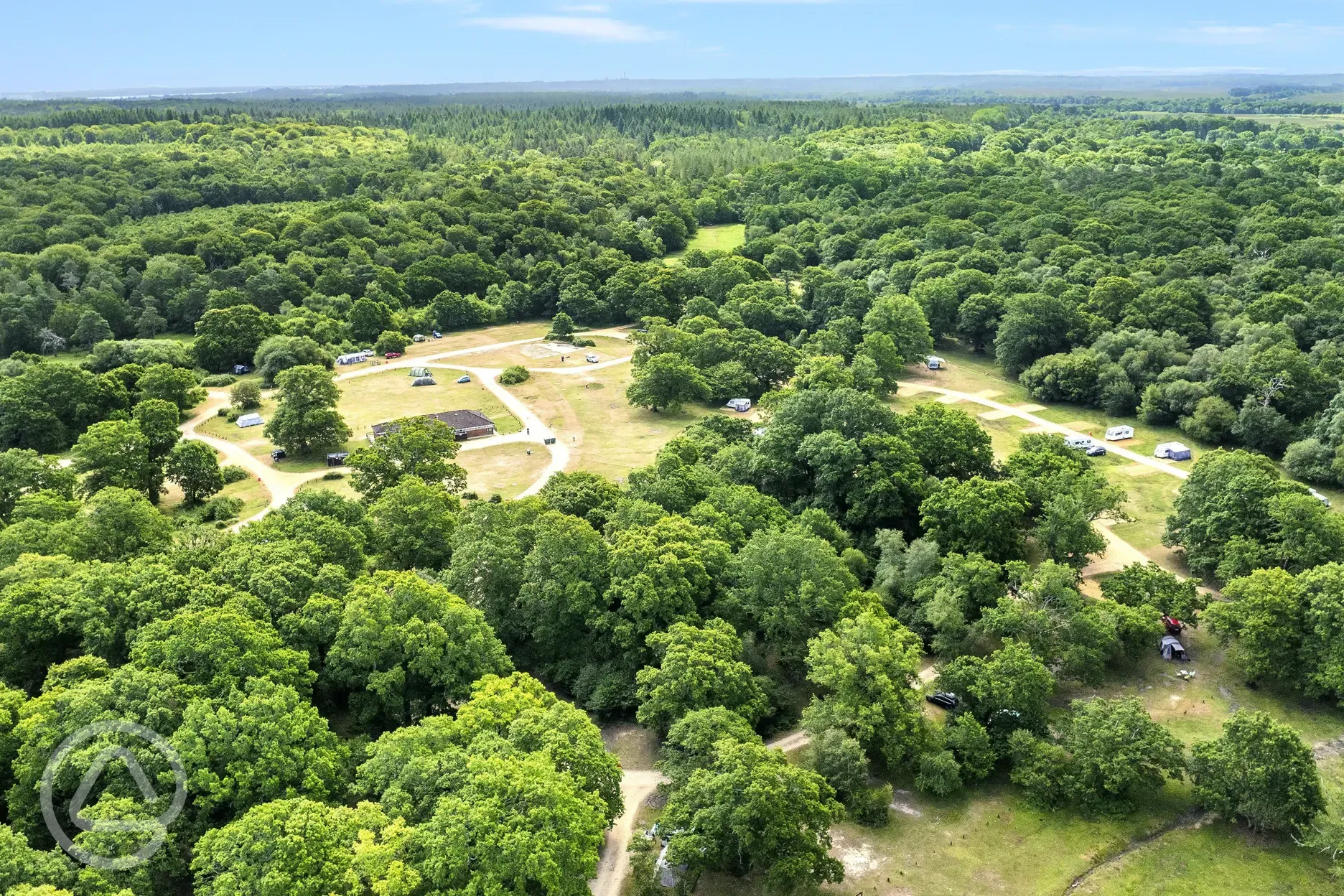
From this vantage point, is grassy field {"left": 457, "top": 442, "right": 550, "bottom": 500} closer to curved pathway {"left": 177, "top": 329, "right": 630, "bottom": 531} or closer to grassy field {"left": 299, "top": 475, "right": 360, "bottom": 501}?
curved pathway {"left": 177, "top": 329, "right": 630, "bottom": 531}

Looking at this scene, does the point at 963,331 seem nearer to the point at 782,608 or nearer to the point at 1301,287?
the point at 1301,287

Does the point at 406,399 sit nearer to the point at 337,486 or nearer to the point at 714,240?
the point at 337,486

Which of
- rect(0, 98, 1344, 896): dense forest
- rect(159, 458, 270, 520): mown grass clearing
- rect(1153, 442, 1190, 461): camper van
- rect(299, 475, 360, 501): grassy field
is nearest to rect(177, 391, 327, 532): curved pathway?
rect(159, 458, 270, 520): mown grass clearing

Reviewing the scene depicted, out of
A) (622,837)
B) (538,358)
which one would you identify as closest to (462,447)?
(538,358)

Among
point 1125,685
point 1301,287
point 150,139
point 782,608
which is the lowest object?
point 1125,685

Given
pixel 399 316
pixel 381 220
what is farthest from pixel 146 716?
pixel 381 220

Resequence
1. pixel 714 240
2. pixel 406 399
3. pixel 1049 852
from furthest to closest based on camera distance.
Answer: pixel 714 240 → pixel 406 399 → pixel 1049 852

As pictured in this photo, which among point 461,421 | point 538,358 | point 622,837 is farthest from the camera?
point 538,358
